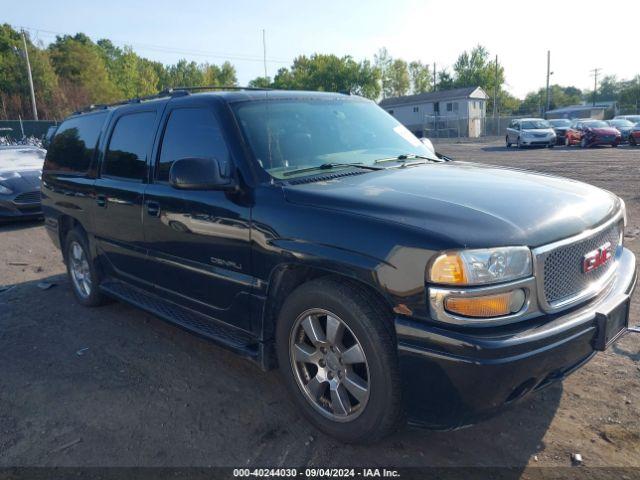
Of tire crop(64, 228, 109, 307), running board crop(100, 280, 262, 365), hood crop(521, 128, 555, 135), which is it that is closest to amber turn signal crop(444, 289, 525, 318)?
running board crop(100, 280, 262, 365)

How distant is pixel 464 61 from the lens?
297 feet

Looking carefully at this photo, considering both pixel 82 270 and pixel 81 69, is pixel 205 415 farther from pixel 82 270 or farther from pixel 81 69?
pixel 81 69

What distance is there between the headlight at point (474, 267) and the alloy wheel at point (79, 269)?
13.4 feet

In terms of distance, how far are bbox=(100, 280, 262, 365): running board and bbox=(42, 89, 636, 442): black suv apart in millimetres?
17

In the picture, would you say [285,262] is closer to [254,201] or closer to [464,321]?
[254,201]

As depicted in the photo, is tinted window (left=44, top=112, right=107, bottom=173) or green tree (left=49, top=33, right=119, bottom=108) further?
green tree (left=49, top=33, right=119, bottom=108)

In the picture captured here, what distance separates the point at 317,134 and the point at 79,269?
3.23 meters

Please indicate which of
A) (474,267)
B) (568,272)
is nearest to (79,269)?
(474,267)

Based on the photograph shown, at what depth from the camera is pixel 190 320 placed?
387 cm

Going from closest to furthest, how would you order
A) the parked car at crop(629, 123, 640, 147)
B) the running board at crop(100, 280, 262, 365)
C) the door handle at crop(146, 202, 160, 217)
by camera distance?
the running board at crop(100, 280, 262, 365) < the door handle at crop(146, 202, 160, 217) < the parked car at crop(629, 123, 640, 147)

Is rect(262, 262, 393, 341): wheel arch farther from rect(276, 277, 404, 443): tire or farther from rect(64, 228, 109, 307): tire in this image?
rect(64, 228, 109, 307): tire

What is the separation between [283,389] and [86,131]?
3.33 metres

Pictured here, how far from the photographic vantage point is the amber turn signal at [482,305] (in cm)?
241

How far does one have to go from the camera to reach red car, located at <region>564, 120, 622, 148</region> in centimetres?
2545
